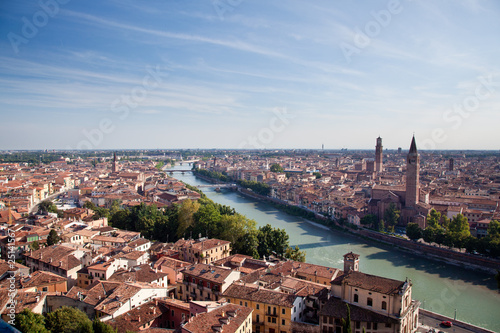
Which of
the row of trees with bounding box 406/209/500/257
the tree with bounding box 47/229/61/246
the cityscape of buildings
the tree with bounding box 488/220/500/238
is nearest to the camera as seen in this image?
the cityscape of buildings

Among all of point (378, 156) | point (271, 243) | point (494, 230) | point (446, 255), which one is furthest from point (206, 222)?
point (378, 156)

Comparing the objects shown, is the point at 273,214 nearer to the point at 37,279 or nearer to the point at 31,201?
the point at 31,201

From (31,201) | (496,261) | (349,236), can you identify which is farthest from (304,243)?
(31,201)

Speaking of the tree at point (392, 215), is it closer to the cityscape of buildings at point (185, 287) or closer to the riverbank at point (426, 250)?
the riverbank at point (426, 250)

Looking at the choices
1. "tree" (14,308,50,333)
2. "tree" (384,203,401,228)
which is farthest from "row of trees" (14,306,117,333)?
"tree" (384,203,401,228)

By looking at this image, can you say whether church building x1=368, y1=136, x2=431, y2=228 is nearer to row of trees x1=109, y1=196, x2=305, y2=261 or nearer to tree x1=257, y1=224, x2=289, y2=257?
row of trees x1=109, y1=196, x2=305, y2=261

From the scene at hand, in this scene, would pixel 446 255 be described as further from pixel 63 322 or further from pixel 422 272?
pixel 63 322
